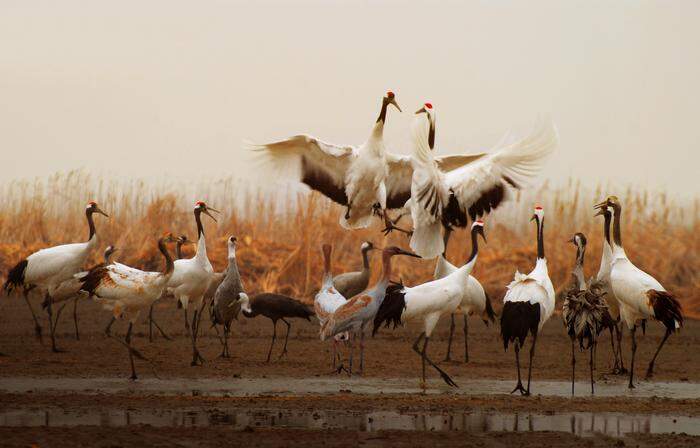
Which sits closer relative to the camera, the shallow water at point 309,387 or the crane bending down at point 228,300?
Result: the shallow water at point 309,387

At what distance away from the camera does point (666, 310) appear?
10.4 metres

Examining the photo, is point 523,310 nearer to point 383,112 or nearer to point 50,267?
point 383,112

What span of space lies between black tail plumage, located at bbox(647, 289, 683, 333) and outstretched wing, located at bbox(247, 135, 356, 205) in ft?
16.1

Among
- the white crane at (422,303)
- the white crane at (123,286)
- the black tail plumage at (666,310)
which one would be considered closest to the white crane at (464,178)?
the white crane at (422,303)

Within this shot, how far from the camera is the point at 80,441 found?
702cm

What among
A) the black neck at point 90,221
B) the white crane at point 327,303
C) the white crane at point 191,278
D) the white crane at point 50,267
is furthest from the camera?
the black neck at point 90,221

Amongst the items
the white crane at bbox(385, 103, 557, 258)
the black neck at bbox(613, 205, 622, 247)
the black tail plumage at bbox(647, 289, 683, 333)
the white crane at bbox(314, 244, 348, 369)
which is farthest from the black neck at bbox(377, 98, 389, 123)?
the black tail plumage at bbox(647, 289, 683, 333)

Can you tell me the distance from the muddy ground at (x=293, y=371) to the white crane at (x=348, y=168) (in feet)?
5.92

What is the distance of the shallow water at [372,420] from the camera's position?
7.83 metres

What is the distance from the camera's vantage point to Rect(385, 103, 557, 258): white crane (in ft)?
38.7

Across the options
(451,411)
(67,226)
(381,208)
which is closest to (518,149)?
(381,208)

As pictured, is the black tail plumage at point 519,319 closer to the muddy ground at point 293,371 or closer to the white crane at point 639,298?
the muddy ground at point 293,371

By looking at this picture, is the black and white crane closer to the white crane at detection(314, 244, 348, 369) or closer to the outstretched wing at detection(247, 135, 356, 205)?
the white crane at detection(314, 244, 348, 369)

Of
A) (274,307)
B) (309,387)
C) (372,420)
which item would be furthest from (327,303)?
(372,420)
